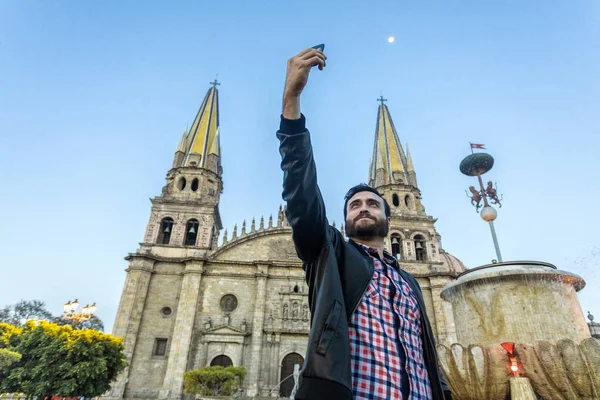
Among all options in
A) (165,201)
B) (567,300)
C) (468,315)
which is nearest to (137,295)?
(165,201)

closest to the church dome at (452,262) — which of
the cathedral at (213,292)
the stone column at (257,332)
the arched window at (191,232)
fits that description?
the cathedral at (213,292)

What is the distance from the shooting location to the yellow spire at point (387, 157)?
29797 mm

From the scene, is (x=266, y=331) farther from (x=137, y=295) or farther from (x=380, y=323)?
(x=380, y=323)

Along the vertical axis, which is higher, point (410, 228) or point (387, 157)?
point (387, 157)

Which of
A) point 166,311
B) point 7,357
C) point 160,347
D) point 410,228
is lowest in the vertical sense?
point 7,357

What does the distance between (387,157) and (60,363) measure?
25915 mm

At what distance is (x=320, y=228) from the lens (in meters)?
1.66

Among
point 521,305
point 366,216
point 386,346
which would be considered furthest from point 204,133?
point 386,346

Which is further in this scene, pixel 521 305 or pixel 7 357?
pixel 7 357

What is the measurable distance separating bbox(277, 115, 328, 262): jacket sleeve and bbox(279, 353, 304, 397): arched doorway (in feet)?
67.5

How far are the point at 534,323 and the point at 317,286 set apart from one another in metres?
6.12

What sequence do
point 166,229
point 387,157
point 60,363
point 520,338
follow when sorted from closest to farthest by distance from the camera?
1. point 520,338
2. point 60,363
3. point 166,229
4. point 387,157

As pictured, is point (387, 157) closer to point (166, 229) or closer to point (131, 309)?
point (166, 229)

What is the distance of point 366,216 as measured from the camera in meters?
2.06
